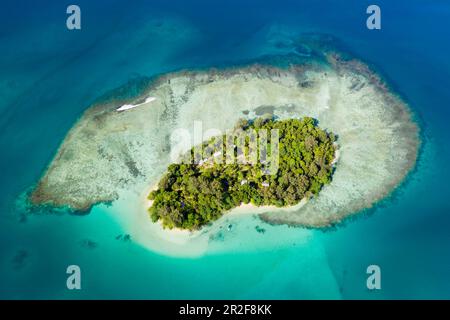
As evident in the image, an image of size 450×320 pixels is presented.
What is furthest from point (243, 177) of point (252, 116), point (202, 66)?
point (202, 66)

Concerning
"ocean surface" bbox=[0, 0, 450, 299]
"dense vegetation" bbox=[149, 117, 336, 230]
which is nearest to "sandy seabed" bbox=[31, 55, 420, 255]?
"dense vegetation" bbox=[149, 117, 336, 230]

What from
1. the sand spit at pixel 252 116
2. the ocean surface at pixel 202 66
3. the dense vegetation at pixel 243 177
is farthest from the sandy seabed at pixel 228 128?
the ocean surface at pixel 202 66

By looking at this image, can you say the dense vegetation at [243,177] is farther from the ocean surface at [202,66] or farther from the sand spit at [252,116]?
the ocean surface at [202,66]

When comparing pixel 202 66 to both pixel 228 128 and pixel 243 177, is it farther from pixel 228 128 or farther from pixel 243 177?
pixel 243 177

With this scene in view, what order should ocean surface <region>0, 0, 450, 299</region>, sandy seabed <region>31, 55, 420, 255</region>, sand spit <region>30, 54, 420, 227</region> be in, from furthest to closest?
sand spit <region>30, 54, 420, 227</region> → sandy seabed <region>31, 55, 420, 255</region> → ocean surface <region>0, 0, 450, 299</region>

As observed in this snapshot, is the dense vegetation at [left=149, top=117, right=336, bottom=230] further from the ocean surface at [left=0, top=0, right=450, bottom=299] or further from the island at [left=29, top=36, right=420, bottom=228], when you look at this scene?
the ocean surface at [left=0, top=0, right=450, bottom=299]

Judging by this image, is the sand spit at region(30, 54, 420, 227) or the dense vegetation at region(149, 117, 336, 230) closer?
the dense vegetation at region(149, 117, 336, 230)

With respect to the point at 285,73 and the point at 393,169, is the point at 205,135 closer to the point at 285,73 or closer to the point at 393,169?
the point at 285,73
